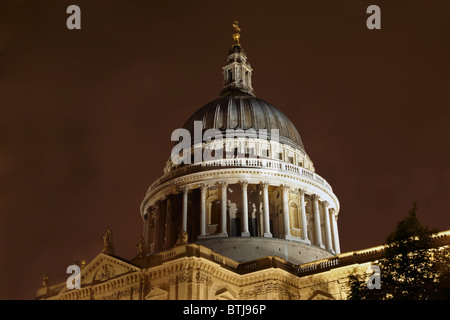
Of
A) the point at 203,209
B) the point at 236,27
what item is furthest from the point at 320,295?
the point at 236,27

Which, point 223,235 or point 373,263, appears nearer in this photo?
point 373,263

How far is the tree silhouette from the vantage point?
29469mm

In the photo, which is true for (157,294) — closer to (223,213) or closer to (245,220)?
(223,213)

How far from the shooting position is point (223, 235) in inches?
2141

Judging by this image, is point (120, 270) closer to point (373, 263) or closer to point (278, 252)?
point (278, 252)

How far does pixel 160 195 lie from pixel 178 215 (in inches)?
122

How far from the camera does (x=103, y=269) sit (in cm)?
4578

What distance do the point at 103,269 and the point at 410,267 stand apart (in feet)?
80.9

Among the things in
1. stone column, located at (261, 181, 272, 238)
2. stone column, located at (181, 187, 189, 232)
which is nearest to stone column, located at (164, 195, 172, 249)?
stone column, located at (181, 187, 189, 232)

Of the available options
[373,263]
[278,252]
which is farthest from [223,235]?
[373,263]

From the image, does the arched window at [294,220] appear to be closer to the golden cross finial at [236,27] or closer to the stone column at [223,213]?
the stone column at [223,213]

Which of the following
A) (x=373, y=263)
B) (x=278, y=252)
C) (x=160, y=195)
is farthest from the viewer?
(x=160, y=195)
